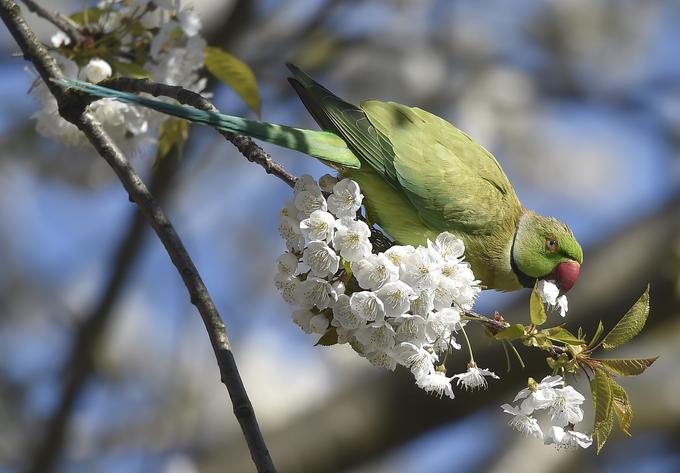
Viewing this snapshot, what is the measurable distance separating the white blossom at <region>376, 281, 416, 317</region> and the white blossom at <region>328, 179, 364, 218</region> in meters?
0.22

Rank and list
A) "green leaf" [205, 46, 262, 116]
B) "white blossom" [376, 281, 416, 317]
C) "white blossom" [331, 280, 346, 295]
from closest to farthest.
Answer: "white blossom" [376, 281, 416, 317] < "white blossom" [331, 280, 346, 295] < "green leaf" [205, 46, 262, 116]

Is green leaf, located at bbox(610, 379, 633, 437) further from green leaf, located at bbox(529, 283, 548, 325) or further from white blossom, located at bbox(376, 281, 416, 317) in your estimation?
white blossom, located at bbox(376, 281, 416, 317)

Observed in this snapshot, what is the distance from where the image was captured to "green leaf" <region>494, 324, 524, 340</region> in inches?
71.5

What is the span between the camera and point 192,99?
202 cm

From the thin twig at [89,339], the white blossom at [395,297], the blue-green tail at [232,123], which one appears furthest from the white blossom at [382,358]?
→ the thin twig at [89,339]

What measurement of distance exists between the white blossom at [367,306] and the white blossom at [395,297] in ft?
0.04

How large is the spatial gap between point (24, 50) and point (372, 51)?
17.3 feet

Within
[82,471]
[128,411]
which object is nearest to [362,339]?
[82,471]

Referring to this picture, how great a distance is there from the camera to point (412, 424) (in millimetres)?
5039

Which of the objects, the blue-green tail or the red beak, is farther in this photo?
the red beak

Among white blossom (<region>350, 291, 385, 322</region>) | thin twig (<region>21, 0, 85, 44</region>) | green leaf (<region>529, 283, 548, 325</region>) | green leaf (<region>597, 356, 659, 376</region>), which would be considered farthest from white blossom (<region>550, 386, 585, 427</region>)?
thin twig (<region>21, 0, 85, 44</region>)

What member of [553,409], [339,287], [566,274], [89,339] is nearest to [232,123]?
[339,287]

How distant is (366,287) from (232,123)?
1.72 feet

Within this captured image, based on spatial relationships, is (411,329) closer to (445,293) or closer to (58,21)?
(445,293)
